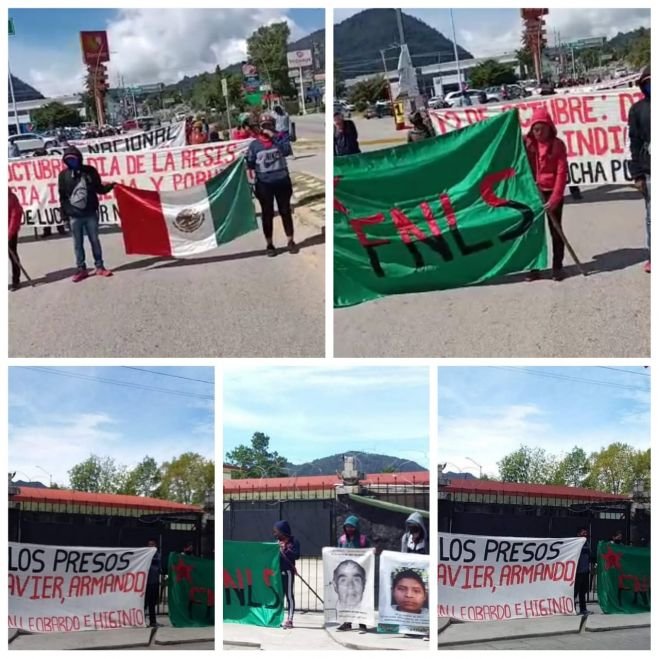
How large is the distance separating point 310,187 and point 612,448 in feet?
8.89

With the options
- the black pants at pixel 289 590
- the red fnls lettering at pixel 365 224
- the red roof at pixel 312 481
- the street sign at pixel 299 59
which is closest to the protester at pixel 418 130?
the red fnls lettering at pixel 365 224

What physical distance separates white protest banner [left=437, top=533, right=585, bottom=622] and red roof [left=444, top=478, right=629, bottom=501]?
31cm

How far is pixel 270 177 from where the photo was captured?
268 inches

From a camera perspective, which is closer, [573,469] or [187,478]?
[187,478]

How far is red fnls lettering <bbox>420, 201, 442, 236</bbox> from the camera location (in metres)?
6.40

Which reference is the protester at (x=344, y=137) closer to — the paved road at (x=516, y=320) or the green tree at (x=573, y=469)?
the paved road at (x=516, y=320)

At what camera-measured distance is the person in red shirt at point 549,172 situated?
21.1ft

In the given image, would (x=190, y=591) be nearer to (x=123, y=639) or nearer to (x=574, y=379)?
(x=123, y=639)

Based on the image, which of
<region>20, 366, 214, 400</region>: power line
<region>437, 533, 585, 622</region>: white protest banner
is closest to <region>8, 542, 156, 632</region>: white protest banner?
<region>20, 366, 214, 400</region>: power line

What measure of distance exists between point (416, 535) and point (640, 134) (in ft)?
10.0

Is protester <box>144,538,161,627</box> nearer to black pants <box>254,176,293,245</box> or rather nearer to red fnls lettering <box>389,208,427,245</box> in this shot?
black pants <box>254,176,293,245</box>

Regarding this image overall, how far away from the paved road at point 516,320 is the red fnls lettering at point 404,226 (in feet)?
1.28

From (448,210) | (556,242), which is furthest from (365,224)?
(556,242)
